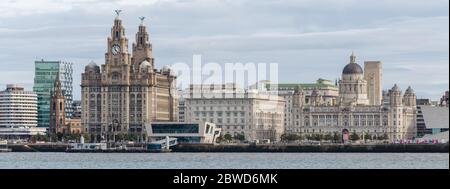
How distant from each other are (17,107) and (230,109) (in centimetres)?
2930

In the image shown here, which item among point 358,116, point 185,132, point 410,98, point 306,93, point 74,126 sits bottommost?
point 185,132

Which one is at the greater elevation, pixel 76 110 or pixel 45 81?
pixel 45 81

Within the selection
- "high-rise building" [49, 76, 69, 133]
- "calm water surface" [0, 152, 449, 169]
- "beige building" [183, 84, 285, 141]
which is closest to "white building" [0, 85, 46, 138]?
"high-rise building" [49, 76, 69, 133]

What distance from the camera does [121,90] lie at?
399ft

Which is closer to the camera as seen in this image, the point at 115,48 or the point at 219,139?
the point at 219,139

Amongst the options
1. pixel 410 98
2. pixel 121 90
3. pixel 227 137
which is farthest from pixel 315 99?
pixel 227 137

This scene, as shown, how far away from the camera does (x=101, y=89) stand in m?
122

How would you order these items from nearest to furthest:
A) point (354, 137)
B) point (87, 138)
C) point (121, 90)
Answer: point (87, 138), point (354, 137), point (121, 90)

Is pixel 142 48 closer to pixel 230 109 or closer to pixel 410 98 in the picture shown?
pixel 230 109

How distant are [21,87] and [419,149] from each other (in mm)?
57516

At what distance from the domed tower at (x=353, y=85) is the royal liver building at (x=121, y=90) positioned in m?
24.5

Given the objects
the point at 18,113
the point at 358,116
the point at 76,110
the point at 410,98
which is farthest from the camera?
the point at 76,110

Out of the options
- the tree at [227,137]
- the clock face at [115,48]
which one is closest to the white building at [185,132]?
the tree at [227,137]
